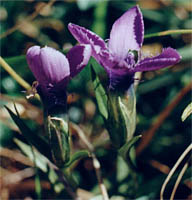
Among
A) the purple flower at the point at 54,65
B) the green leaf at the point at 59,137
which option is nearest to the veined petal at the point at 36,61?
the purple flower at the point at 54,65

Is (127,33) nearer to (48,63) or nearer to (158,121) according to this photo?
(48,63)

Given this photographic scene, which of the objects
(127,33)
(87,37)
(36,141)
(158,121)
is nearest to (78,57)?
(87,37)

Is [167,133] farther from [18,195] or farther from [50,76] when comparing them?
[50,76]

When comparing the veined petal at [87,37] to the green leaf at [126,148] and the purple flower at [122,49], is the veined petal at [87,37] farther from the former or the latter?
the green leaf at [126,148]

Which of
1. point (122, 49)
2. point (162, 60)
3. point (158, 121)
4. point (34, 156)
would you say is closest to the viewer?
point (162, 60)

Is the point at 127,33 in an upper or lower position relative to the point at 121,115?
upper
